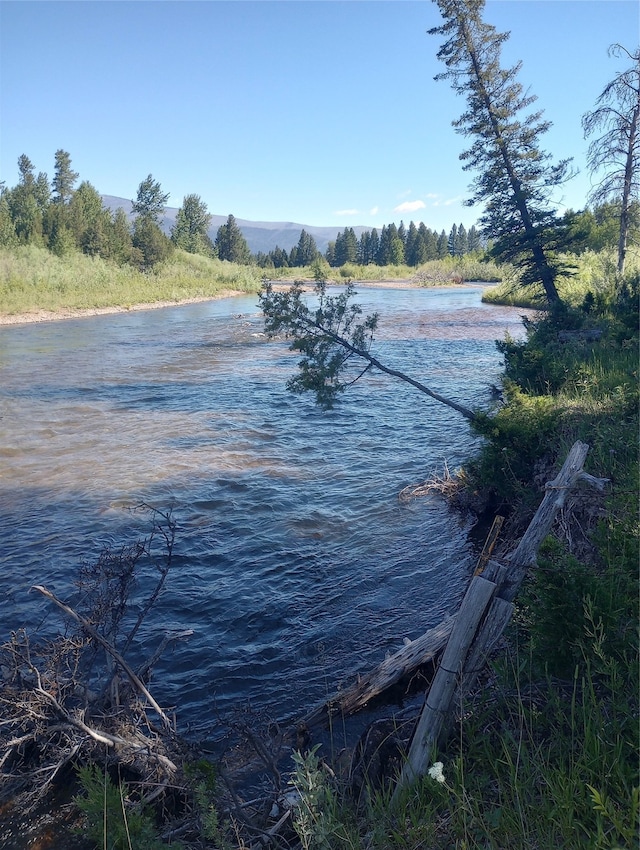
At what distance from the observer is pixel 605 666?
3.30 m

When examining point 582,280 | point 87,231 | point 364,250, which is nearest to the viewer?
point 582,280

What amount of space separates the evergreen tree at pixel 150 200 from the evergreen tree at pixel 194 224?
3.31 meters

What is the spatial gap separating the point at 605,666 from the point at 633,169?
59.6ft

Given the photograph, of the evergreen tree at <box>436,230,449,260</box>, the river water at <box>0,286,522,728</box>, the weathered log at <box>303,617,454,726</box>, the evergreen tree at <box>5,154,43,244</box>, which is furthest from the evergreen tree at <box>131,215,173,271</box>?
the weathered log at <box>303,617,454,726</box>

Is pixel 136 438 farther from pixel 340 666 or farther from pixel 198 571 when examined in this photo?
pixel 340 666

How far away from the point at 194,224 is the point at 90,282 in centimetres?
6004

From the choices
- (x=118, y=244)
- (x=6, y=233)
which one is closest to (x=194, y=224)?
(x=118, y=244)

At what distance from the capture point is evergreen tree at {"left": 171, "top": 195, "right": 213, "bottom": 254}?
9256cm

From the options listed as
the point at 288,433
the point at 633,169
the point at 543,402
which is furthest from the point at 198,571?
the point at 633,169

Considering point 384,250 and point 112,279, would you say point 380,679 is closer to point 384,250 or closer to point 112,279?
point 112,279

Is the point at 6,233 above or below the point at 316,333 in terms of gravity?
above

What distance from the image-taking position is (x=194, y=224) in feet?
343

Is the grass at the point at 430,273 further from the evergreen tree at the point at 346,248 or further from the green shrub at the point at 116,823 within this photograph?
the green shrub at the point at 116,823

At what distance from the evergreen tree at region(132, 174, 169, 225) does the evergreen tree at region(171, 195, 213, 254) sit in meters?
3.31
